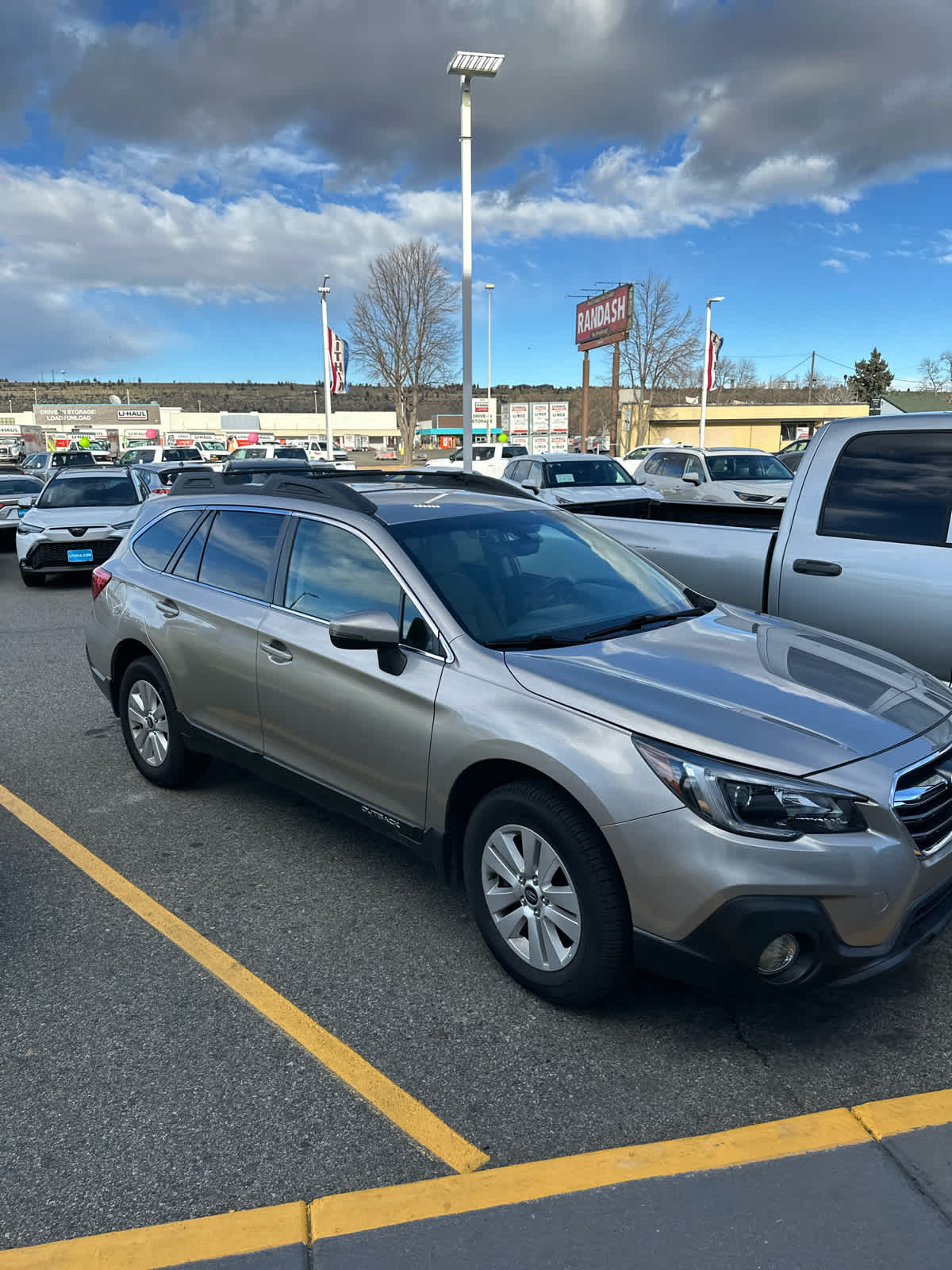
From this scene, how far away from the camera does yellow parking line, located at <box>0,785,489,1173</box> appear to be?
259cm

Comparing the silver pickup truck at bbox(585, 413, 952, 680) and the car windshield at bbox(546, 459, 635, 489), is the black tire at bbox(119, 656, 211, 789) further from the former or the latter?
the car windshield at bbox(546, 459, 635, 489)

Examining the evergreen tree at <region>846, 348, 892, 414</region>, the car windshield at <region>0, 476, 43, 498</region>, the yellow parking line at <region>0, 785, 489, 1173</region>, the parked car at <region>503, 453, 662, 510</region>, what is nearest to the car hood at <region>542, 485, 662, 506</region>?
the parked car at <region>503, 453, 662, 510</region>

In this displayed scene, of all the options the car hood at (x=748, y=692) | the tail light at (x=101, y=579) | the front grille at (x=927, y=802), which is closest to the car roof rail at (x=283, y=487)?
the tail light at (x=101, y=579)

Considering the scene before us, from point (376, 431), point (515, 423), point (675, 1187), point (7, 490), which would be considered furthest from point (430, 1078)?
point (376, 431)

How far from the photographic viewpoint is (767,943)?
2662mm

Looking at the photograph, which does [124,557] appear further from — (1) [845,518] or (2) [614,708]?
(1) [845,518]

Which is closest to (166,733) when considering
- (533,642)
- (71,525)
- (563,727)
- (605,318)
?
(533,642)

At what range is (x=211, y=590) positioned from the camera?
4.68 m

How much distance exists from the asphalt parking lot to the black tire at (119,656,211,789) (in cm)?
68

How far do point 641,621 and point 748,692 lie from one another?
82 cm

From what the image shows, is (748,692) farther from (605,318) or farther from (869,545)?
(605,318)

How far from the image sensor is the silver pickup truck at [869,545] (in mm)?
4367

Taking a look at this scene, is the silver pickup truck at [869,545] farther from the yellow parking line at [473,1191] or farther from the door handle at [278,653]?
the door handle at [278,653]

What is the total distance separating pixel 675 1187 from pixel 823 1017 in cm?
101
